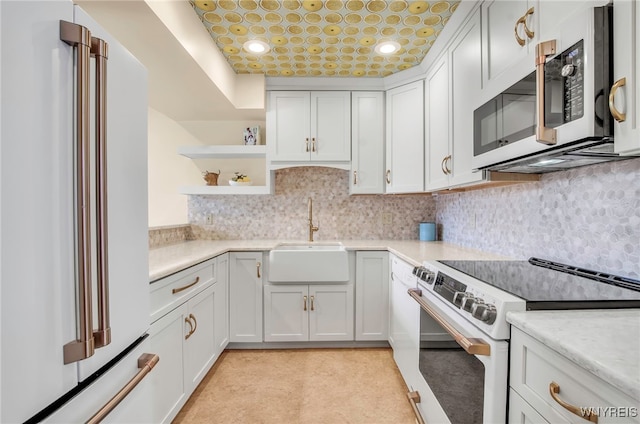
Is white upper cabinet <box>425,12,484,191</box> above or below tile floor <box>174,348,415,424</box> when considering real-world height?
above

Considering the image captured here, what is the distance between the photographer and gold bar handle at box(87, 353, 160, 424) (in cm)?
72

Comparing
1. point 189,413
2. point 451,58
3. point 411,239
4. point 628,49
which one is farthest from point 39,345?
point 411,239

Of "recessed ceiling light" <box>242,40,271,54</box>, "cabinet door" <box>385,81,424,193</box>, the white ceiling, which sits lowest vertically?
"cabinet door" <box>385,81,424,193</box>

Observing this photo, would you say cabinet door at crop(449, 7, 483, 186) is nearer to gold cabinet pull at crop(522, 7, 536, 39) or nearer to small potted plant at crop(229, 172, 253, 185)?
gold cabinet pull at crop(522, 7, 536, 39)

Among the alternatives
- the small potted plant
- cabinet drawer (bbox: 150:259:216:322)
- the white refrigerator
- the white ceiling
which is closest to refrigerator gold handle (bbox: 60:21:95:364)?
the white refrigerator

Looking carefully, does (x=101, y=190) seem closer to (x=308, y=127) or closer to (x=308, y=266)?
(x=308, y=266)

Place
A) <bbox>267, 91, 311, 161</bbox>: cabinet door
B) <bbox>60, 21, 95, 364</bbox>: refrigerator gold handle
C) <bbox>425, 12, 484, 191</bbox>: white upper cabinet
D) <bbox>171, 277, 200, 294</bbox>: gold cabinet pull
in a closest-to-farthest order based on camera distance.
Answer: <bbox>60, 21, 95, 364</bbox>: refrigerator gold handle
<bbox>171, 277, 200, 294</bbox>: gold cabinet pull
<bbox>425, 12, 484, 191</bbox>: white upper cabinet
<bbox>267, 91, 311, 161</bbox>: cabinet door

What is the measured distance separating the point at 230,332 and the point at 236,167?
155cm

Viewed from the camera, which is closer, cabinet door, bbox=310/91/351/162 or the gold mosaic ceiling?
the gold mosaic ceiling

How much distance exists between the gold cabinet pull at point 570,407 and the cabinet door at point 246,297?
200 centimetres

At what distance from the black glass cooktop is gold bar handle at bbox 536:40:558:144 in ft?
1.68

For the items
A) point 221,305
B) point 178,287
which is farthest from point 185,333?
point 221,305

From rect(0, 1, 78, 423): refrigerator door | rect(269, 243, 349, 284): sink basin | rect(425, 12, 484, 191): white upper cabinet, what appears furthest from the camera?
rect(269, 243, 349, 284): sink basin

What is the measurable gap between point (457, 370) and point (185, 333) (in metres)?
1.40
